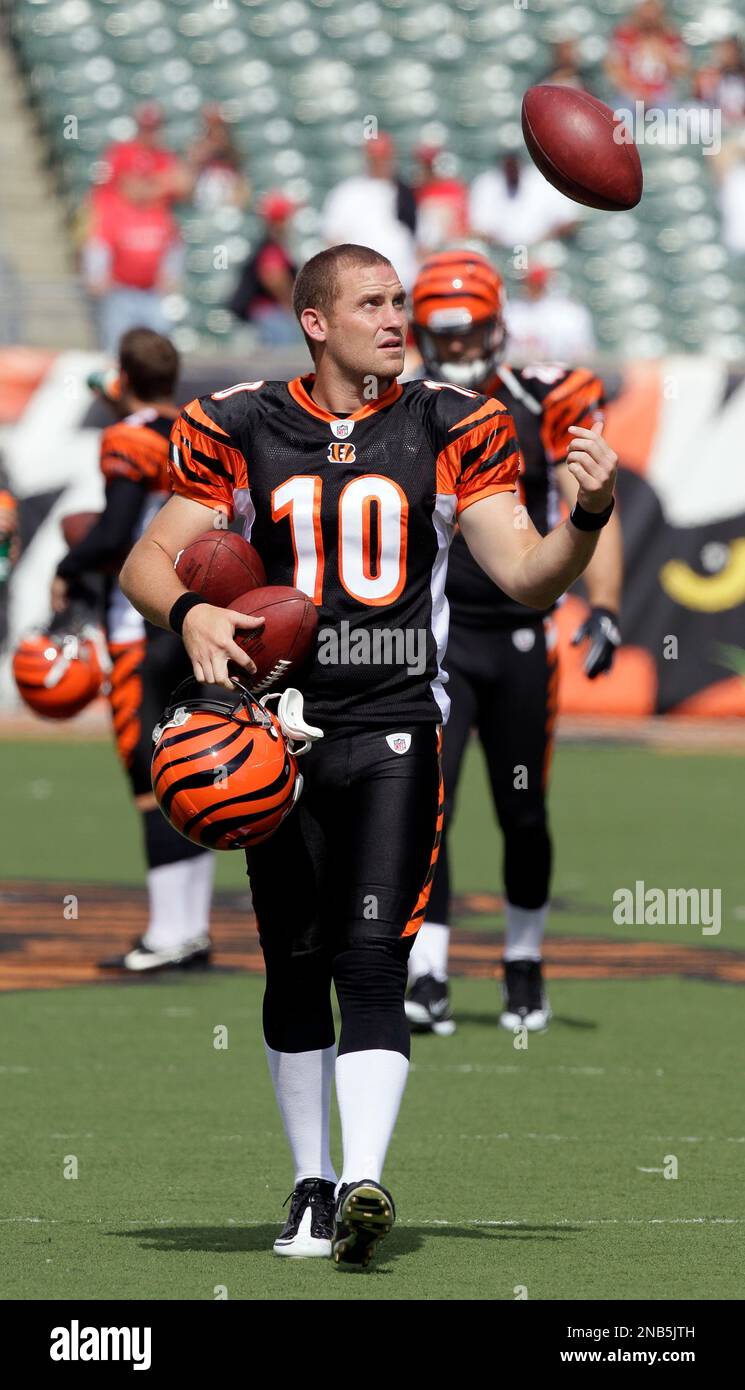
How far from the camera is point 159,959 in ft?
25.6

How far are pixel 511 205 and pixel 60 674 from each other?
9528 millimetres

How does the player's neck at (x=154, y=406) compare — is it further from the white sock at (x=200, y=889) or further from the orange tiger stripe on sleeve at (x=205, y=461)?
the orange tiger stripe on sleeve at (x=205, y=461)

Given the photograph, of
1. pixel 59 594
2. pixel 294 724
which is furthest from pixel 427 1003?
pixel 294 724

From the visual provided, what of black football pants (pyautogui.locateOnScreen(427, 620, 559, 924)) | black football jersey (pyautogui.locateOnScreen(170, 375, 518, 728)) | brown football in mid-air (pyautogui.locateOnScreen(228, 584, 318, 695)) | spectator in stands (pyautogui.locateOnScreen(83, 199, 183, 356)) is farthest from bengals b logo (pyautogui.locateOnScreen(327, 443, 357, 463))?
spectator in stands (pyautogui.locateOnScreen(83, 199, 183, 356))

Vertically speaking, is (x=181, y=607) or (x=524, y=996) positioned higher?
(x=181, y=607)

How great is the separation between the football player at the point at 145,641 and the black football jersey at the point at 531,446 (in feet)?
4.01

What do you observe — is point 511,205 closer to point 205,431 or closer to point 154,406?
point 154,406

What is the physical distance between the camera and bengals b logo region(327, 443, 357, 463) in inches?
177

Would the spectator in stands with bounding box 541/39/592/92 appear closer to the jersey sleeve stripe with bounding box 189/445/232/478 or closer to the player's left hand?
the jersey sleeve stripe with bounding box 189/445/232/478

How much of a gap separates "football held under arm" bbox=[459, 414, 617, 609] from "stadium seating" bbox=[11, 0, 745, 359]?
45.8 feet

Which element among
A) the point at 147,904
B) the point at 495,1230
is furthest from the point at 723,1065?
the point at 147,904

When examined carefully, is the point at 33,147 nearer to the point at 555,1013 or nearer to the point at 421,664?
the point at 555,1013

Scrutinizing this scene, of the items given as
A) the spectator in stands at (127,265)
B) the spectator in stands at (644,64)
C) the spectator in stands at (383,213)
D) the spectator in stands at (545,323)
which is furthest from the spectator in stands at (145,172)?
the spectator in stands at (644,64)

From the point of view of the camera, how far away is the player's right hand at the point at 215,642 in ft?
13.9
